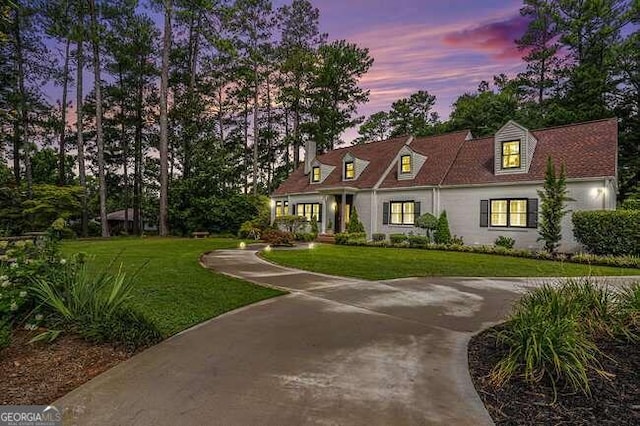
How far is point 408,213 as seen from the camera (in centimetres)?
1839

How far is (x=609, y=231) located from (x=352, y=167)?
525 inches

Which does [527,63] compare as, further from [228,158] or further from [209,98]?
[209,98]

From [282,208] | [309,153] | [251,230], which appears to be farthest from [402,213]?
[309,153]

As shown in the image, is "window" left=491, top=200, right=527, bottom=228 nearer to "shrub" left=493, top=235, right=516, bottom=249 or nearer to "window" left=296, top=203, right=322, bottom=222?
"shrub" left=493, top=235, right=516, bottom=249

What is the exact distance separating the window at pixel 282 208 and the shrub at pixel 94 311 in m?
20.5

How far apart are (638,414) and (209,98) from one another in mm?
34547

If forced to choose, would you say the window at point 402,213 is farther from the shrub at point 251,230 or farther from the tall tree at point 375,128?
the tall tree at point 375,128

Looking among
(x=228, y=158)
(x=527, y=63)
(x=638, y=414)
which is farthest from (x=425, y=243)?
(x=527, y=63)

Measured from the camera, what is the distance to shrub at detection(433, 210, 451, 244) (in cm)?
1630

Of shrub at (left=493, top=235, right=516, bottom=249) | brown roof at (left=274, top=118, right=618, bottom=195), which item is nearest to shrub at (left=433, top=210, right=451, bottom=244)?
brown roof at (left=274, top=118, right=618, bottom=195)

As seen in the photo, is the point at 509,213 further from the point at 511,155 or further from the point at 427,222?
the point at 427,222

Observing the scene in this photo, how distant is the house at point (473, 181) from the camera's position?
1396cm

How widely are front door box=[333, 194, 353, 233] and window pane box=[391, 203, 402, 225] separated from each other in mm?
2862

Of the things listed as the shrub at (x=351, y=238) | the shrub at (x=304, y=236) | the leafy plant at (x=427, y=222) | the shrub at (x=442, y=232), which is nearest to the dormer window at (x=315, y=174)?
the shrub at (x=304, y=236)
